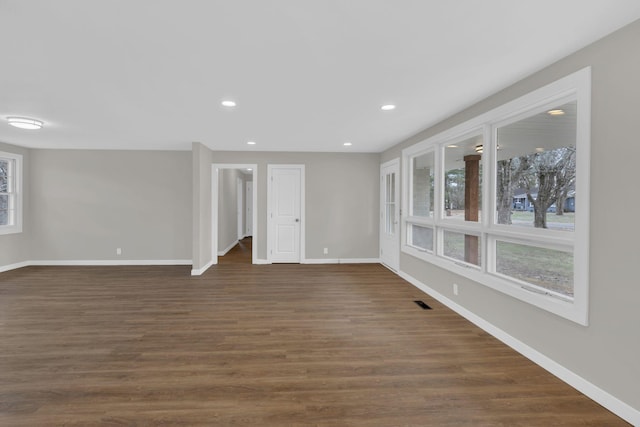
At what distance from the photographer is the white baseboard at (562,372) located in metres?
1.83

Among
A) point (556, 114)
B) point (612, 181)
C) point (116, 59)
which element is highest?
point (116, 59)

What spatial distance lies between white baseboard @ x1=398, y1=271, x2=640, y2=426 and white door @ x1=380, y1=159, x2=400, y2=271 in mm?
2104

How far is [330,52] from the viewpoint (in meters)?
2.20

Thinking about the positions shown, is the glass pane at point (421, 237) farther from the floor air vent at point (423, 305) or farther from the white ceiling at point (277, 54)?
the white ceiling at point (277, 54)

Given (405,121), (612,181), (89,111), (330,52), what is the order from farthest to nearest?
(405,121)
(89,111)
(330,52)
(612,181)

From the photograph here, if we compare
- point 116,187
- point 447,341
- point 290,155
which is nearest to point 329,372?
point 447,341

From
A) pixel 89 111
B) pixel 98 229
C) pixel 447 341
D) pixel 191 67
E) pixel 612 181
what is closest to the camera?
pixel 612 181

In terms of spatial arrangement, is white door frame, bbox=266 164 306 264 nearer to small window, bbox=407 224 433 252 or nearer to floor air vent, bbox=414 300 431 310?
small window, bbox=407 224 433 252

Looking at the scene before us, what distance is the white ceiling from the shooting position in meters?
1.72

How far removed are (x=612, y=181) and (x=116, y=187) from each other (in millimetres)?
7447

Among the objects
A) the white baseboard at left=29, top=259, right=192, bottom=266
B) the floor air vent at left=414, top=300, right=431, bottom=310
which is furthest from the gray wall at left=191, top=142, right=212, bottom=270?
the floor air vent at left=414, top=300, right=431, bottom=310

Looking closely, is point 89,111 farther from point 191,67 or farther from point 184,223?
point 184,223

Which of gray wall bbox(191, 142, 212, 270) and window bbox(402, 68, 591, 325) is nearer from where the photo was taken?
window bbox(402, 68, 591, 325)

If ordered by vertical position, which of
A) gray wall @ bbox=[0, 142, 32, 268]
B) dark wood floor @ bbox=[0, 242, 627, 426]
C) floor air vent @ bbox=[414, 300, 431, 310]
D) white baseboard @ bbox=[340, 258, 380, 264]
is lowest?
dark wood floor @ bbox=[0, 242, 627, 426]
